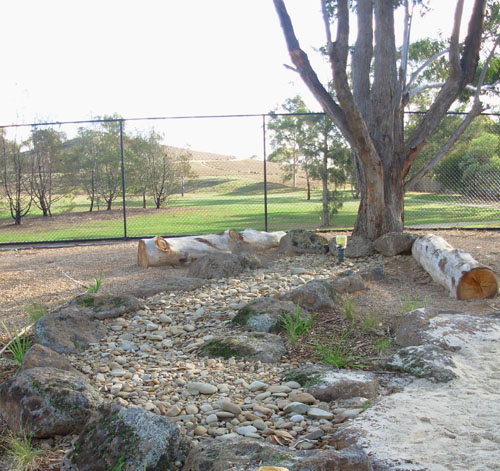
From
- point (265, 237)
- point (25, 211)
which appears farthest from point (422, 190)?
point (265, 237)

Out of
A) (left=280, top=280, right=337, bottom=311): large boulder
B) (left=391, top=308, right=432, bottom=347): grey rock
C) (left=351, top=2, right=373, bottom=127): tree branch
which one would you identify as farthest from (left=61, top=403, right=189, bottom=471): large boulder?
(left=351, top=2, right=373, bottom=127): tree branch

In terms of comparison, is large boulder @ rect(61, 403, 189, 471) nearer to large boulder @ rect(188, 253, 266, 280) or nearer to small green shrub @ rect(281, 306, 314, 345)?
small green shrub @ rect(281, 306, 314, 345)

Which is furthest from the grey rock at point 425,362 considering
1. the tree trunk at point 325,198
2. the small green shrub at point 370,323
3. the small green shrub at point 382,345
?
the tree trunk at point 325,198

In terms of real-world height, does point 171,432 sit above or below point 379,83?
below

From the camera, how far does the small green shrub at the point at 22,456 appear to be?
2.62 meters

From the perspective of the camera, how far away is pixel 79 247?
1055 cm

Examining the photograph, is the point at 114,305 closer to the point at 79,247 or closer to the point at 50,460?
the point at 50,460

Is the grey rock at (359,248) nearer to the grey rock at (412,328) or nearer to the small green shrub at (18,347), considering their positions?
the grey rock at (412,328)

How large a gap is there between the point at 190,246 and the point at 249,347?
415cm

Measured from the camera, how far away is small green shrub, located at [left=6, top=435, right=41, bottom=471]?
262cm

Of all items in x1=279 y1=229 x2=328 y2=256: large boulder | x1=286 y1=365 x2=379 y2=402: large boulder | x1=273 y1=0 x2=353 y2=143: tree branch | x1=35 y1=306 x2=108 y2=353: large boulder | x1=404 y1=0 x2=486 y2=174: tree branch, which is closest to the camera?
x1=286 y1=365 x2=379 y2=402: large boulder

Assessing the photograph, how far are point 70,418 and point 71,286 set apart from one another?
12.9 ft

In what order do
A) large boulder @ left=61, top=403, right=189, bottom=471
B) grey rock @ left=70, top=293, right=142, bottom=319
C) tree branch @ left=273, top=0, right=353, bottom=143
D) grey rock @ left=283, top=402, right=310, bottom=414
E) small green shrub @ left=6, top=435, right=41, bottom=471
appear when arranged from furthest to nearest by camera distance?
tree branch @ left=273, top=0, right=353, bottom=143, grey rock @ left=70, top=293, right=142, bottom=319, grey rock @ left=283, top=402, right=310, bottom=414, small green shrub @ left=6, top=435, right=41, bottom=471, large boulder @ left=61, top=403, right=189, bottom=471

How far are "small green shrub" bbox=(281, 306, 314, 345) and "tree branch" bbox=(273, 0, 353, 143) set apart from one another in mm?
4026
